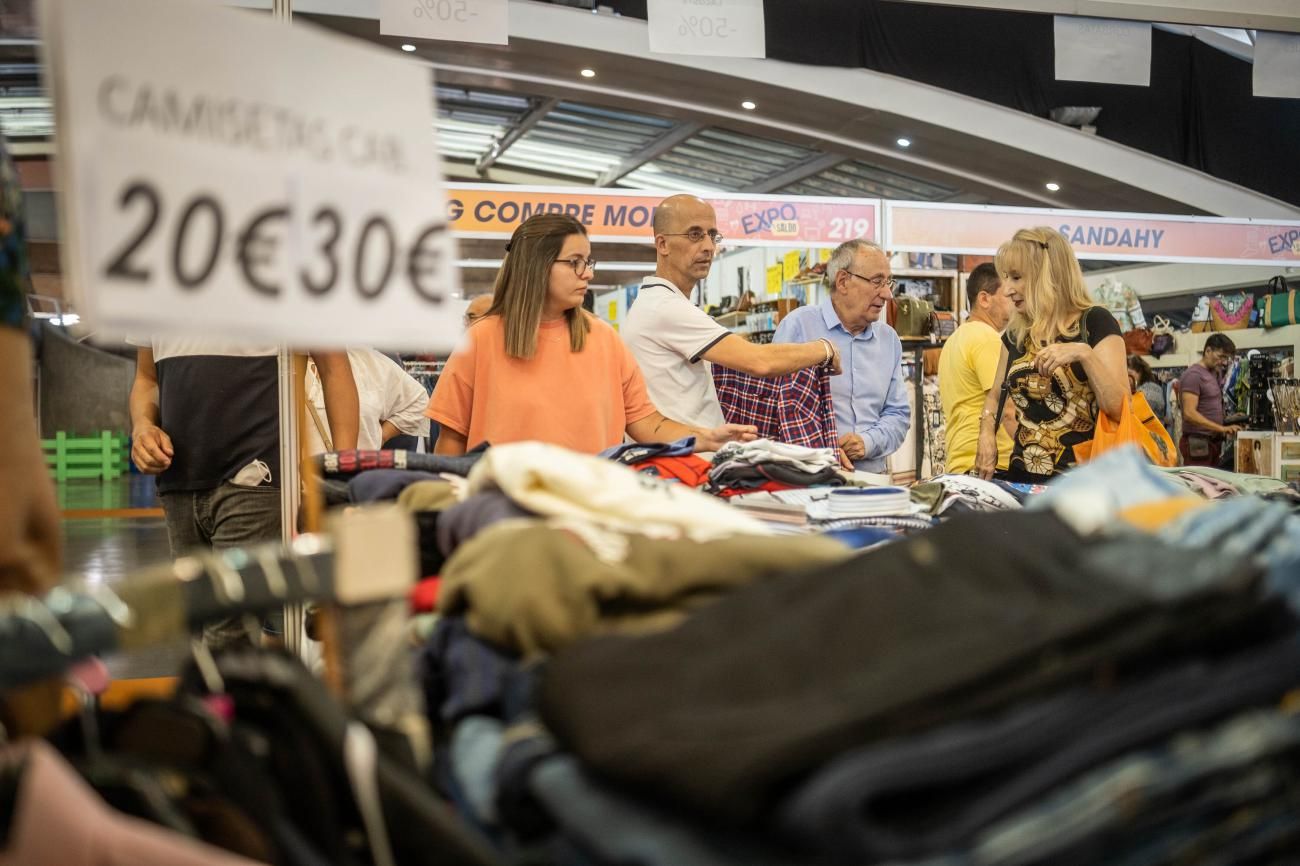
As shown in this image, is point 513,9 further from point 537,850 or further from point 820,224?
point 537,850

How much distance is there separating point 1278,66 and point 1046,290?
405 cm

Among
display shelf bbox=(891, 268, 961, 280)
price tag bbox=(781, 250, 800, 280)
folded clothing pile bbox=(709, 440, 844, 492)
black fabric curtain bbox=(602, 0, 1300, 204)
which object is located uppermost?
black fabric curtain bbox=(602, 0, 1300, 204)

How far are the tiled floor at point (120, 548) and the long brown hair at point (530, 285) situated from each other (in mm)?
2076

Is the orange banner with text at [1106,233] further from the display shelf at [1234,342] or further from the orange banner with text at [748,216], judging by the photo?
the display shelf at [1234,342]

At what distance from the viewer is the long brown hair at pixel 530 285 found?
2475 millimetres

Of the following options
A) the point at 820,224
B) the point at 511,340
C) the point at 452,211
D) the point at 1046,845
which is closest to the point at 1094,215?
the point at 820,224

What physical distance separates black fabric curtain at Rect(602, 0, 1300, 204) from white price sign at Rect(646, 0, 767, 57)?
244 cm

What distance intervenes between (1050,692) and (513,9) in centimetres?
798

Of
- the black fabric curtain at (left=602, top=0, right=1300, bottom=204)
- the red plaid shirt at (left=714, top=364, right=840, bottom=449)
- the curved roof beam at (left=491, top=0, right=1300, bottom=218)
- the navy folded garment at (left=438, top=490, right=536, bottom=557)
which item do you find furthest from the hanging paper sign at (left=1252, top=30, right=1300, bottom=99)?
the navy folded garment at (left=438, top=490, right=536, bottom=557)

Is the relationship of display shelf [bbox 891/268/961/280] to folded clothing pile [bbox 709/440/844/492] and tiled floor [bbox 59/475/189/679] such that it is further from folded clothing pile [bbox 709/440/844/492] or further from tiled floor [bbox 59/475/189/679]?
folded clothing pile [bbox 709/440/844/492]

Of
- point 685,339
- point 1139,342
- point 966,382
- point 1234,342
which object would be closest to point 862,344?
point 966,382

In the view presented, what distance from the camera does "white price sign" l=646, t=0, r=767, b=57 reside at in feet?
16.5

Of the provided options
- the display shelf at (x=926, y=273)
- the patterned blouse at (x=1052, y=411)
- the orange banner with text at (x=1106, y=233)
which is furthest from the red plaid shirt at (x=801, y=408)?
the display shelf at (x=926, y=273)

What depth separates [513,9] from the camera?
784 centimetres
